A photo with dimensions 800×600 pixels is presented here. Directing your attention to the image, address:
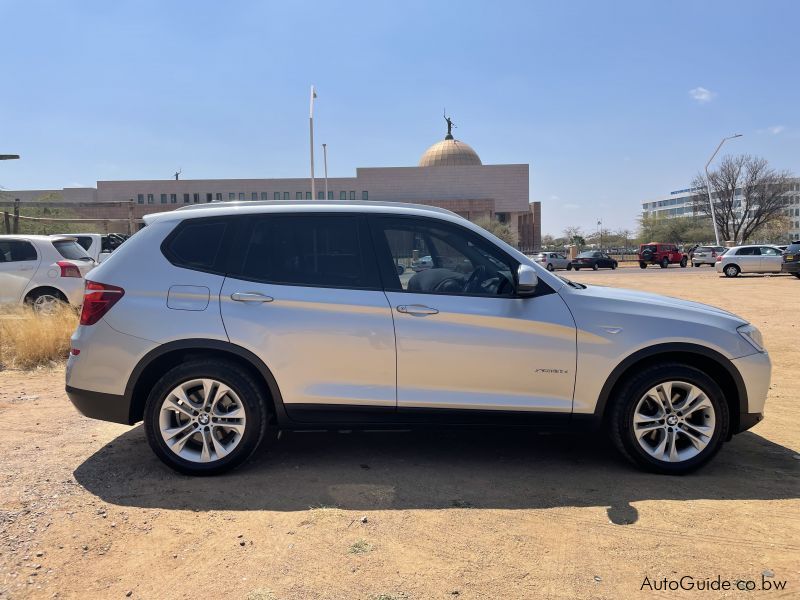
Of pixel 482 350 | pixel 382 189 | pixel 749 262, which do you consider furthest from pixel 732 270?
pixel 382 189

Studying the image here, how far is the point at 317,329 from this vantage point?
388 centimetres

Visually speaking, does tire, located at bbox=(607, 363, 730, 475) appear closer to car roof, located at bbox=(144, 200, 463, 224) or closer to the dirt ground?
the dirt ground

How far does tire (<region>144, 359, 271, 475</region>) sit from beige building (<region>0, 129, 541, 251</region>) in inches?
2615

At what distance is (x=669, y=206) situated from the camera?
149125 millimetres

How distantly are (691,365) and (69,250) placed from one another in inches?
388

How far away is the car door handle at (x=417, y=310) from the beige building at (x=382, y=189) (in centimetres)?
6631

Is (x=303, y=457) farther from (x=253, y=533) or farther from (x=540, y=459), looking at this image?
(x=540, y=459)

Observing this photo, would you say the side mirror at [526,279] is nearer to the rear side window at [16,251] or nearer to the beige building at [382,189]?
the rear side window at [16,251]

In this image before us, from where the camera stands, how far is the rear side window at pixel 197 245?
4.04 meters

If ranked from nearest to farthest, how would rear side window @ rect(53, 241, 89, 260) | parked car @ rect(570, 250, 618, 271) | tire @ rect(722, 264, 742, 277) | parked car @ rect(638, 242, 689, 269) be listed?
1. rear side window @ rect(53, 241, 89, 260)
2. tire @ rect(722, 264, 742, 277)
3. parked car @ rect(638, 242, 689, 269)
4. parked car @ rect(570, 250, 618, 271)

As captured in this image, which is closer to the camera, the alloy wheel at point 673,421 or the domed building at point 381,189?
the alloy wheel at point 673,421

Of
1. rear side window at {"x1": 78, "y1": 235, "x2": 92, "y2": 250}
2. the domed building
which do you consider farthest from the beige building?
rear side window at {"x1": 78, "y1": 235, "x2": 92, "y2": 250}

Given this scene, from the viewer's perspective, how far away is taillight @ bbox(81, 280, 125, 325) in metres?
3.96

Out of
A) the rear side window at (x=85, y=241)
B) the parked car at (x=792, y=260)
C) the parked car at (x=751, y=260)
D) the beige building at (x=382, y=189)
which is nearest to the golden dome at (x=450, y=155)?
the beige building at (x=382, y=189)
